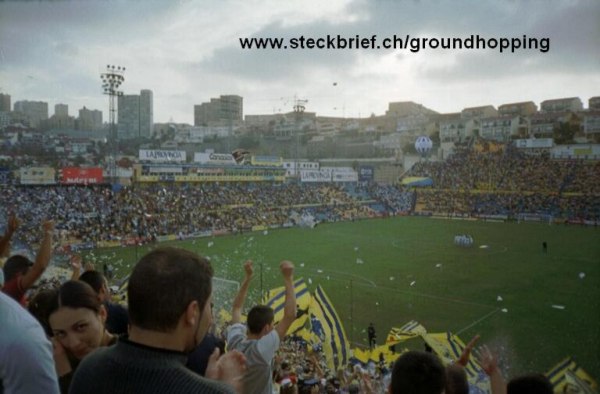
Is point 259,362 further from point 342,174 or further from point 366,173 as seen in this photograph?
point 366,173

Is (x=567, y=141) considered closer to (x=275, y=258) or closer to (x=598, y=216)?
(x=598, y=216)

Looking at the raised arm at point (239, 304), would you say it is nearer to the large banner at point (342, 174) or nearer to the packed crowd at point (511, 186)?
the packed crowd at point (511, 186)

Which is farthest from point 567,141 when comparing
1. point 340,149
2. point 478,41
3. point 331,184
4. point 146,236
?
point 340,149

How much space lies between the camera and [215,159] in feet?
106

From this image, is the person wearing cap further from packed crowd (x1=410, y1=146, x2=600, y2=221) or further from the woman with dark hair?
packed crowd (x1=410, y1=146, x2=600, y2=221)

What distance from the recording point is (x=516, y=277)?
53.2ft

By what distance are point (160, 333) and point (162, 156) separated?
97.0 ft

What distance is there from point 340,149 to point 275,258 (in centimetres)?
3133

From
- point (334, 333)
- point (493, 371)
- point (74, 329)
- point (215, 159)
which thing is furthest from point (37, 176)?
point (493, 371)

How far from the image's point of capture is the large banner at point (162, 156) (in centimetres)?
2840

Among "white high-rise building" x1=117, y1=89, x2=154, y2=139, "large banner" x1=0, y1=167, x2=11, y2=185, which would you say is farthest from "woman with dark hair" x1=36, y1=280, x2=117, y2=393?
"white high-rise building" x1=117, y1=89, x2=154, y2=139

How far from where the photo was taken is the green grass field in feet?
35.7

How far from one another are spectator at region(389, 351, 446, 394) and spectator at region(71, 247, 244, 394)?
669 mm

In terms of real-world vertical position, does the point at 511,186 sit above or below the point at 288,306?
above
